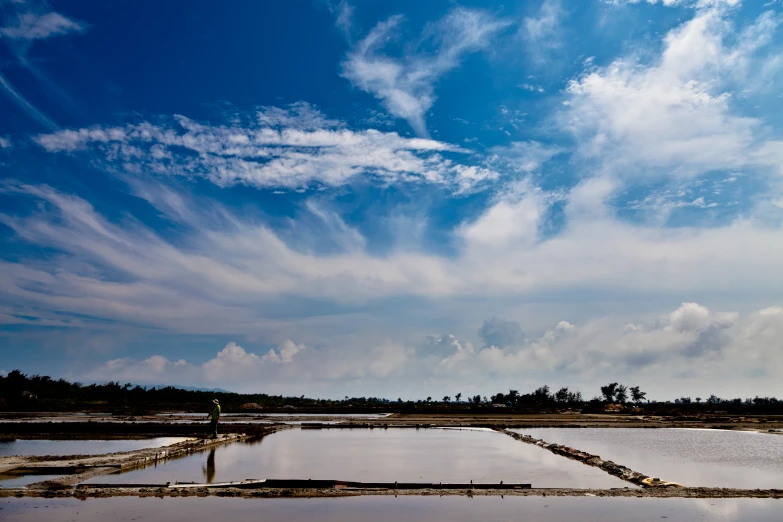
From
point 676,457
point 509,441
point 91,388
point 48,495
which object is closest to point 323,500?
point 48,495

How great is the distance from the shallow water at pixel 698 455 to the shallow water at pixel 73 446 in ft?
64.9

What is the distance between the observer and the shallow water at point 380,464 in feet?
53.6

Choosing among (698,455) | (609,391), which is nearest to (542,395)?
(609,391)

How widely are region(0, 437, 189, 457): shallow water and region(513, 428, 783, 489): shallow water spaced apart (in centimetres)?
1977

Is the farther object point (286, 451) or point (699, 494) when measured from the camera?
point (286, 451)

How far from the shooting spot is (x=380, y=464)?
19.7 m

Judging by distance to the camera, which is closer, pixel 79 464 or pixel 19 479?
pixel 19 479

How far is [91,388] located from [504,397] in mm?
83887

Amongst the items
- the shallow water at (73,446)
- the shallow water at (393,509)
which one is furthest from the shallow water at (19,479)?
the shallow water at (73,446)

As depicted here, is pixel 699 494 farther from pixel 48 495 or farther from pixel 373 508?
pixel 48 495

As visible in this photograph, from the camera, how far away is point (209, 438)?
26.8m

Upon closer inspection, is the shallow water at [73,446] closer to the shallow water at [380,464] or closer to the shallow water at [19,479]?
the shallow water at [380,464]

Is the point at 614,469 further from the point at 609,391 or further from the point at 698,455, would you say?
the point at 609,391

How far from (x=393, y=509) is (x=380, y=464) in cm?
756
